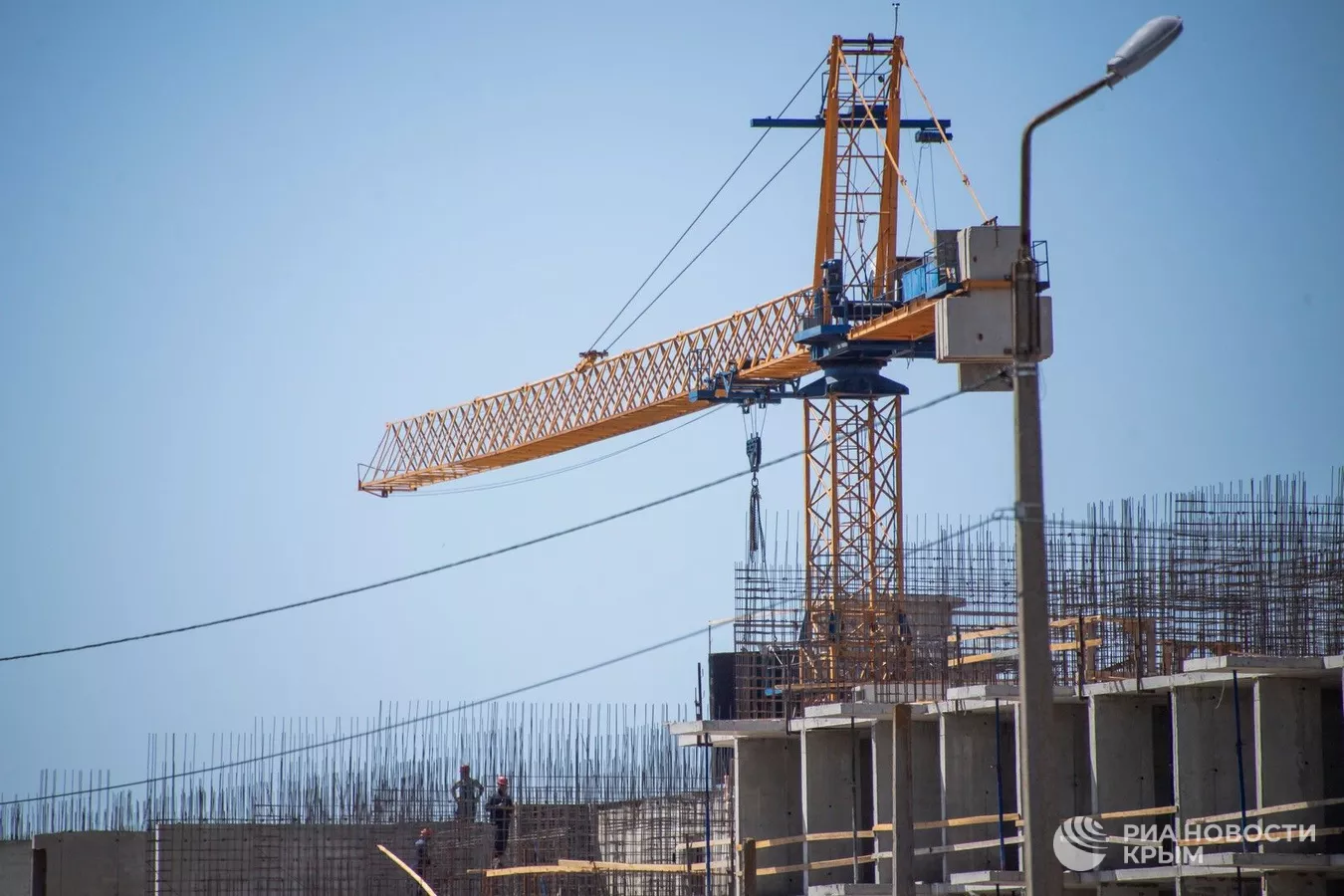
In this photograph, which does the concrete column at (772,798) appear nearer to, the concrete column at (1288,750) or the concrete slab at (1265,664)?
the concrete column at (1288,750)

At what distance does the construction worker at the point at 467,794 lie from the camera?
2797cm

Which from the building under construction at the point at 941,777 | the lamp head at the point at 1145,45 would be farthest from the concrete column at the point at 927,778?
the lamp head at the point at 1145,45

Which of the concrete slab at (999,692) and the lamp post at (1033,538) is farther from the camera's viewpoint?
the concrete slab at (999,692)

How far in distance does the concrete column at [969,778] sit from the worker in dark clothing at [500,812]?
325 inches

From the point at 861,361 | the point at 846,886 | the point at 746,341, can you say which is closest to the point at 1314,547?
the point at 846,886

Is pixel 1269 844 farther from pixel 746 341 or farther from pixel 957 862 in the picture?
pixel 746 341

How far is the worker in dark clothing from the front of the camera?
87.4 ft

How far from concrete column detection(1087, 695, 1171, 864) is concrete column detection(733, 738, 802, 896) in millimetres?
5718

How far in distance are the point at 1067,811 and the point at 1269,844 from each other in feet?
9.04

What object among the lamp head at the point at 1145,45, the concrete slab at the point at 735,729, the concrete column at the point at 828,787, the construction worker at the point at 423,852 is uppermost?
the lamp head at the point at 1145,45

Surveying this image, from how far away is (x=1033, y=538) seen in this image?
38.5 feet

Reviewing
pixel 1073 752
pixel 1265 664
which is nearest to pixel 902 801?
pixel 1265 664

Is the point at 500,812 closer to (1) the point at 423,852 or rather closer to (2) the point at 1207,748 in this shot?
(1) the point at 423,852

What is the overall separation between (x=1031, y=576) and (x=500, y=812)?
55.3 feet
